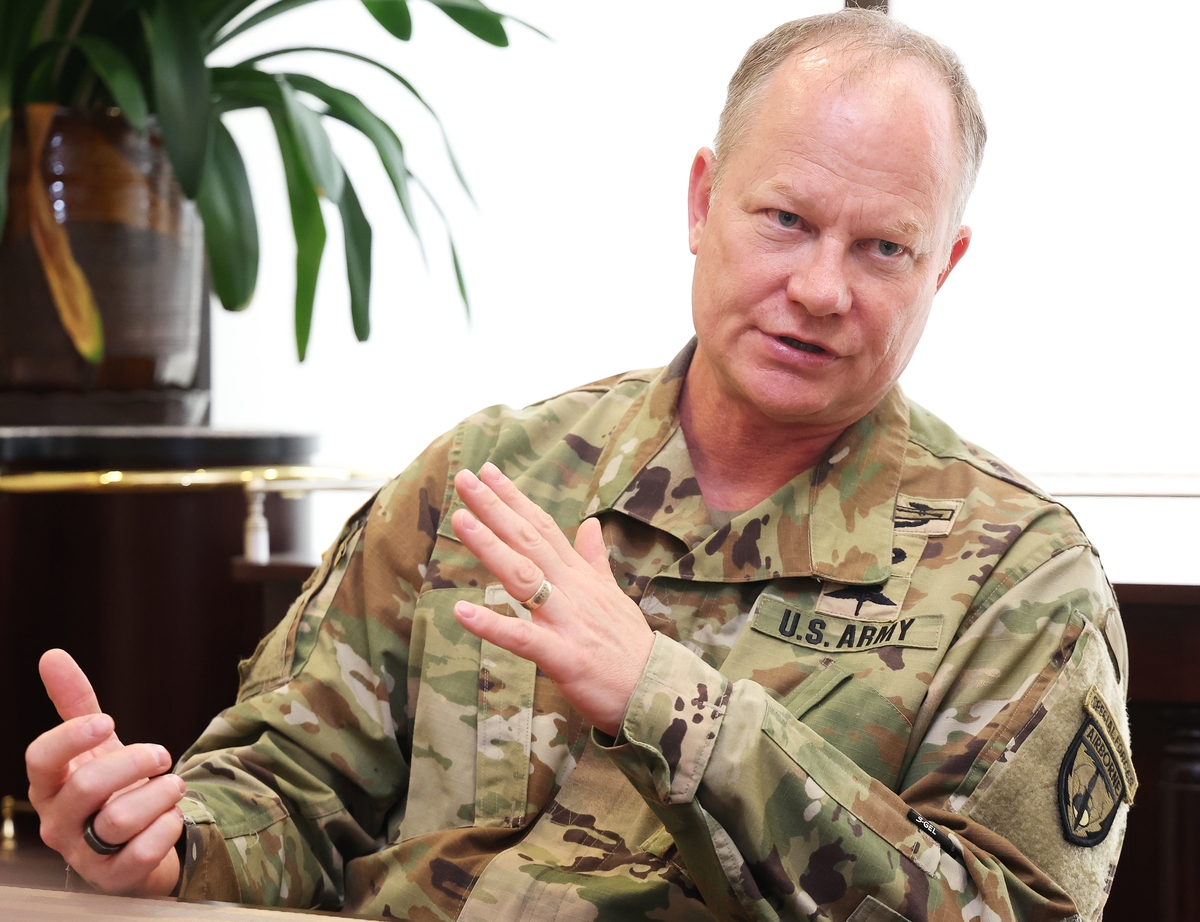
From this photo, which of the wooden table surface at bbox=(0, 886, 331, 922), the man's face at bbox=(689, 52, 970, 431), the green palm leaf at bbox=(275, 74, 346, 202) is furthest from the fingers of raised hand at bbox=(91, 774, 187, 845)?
the green palm leaf at bbox=(275, 74, 346, 202)

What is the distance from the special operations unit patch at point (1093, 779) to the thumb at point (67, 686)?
2.47 feet

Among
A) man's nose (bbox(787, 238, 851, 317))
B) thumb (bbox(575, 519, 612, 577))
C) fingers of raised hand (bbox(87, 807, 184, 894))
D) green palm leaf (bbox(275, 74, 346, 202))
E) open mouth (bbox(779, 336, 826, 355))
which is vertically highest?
green palm leaf (bbox(275, 74, 346, 202))

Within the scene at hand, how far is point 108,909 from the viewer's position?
0.66m

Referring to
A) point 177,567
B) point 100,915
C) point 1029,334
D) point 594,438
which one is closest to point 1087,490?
point 1029,334

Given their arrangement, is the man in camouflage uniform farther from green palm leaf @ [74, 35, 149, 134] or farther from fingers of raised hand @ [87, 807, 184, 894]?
green palm leaf @ [74, 35, 149, 134]

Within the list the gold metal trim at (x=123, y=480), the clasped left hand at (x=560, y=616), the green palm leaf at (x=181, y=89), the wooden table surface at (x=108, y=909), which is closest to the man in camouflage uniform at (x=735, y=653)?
the clasped left hand at (x=560, y=616)

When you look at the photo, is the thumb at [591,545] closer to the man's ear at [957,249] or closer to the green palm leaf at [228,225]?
the man's ear at [957,249]

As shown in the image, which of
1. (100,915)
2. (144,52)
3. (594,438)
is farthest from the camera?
(144,52)

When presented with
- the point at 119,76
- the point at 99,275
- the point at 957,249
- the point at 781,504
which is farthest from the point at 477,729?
the point at 119,76

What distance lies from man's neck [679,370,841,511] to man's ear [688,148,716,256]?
0.51 feet

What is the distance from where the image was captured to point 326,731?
115 centimetres

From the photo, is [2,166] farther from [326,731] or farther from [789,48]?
[789,48]

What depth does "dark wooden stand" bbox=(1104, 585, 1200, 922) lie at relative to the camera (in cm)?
130

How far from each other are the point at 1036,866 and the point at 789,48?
738 mm
